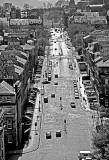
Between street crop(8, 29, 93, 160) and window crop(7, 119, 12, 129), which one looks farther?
window crop(7, 119, 12, 129)

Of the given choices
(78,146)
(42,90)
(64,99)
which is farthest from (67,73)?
(78,146)

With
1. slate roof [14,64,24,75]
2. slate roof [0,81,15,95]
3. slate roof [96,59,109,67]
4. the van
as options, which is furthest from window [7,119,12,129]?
slate roof [96,59,109,67]

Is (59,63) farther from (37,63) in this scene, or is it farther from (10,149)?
(10,149)

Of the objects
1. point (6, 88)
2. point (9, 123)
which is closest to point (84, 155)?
point (9, 123)

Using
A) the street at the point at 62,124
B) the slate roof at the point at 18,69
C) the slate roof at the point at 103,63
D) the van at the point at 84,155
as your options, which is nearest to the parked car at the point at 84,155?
the van at the point at 84,155

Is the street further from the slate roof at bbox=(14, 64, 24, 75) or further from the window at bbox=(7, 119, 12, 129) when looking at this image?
the slate roof at bbox=(14, 64, 24, 75)

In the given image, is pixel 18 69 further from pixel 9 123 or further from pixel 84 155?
pixel 84 155
